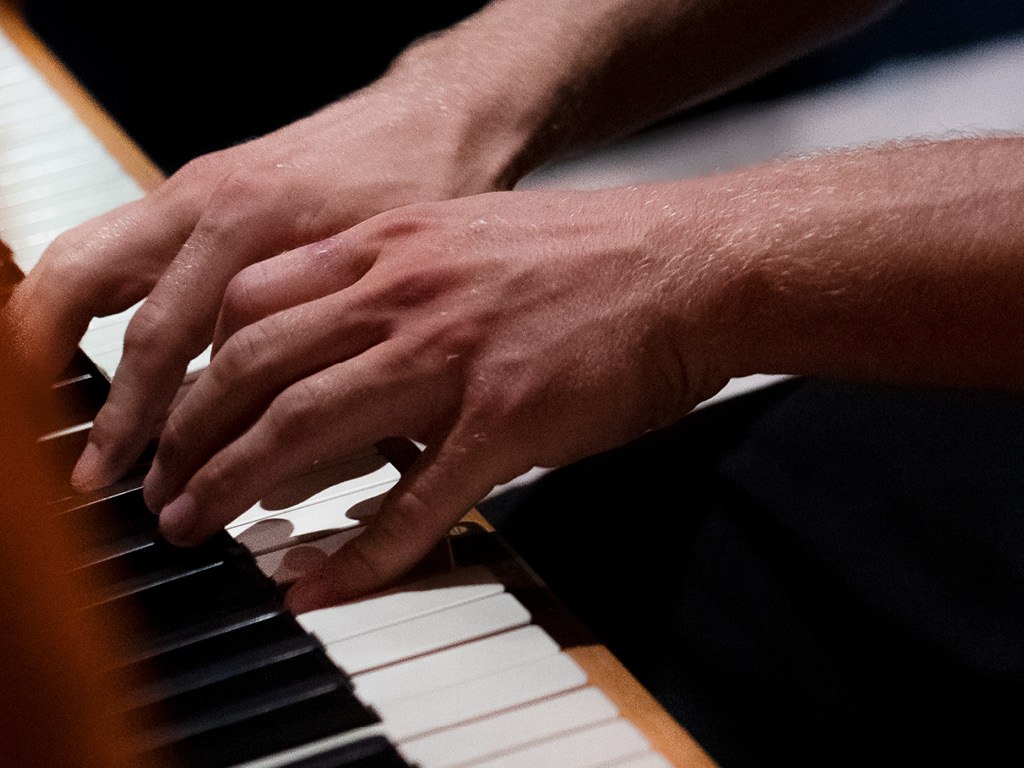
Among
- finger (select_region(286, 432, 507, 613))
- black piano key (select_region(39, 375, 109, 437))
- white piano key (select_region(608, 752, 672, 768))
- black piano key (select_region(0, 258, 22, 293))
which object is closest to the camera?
white piano key (select_region(608, 752, 672, 768))

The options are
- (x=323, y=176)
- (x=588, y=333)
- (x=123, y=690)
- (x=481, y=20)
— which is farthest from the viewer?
(x=481, y=20)

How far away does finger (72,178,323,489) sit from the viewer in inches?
26.6

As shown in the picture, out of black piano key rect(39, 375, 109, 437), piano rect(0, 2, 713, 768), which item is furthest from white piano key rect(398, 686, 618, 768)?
black piano key rect(39, 375, 109, 437)

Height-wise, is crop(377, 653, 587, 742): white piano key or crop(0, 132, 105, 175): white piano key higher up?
crop(0, 132, 105, 175): white piano key

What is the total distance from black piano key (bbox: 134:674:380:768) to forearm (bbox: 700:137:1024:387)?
0.28 meters

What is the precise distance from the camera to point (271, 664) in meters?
0.56

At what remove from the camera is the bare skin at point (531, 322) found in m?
0.62

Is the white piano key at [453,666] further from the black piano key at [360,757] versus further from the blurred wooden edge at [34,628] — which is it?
the blurred wooden edge at [34,628]

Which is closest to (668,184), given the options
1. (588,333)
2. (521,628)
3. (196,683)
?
(588,333)

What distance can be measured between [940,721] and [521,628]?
0.30m

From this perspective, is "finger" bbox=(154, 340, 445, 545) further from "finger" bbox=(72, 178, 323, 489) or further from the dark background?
the dark background

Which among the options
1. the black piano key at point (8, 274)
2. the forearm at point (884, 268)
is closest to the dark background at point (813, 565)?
the forearm at point (884, 268)

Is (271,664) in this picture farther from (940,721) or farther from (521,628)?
(940,721)

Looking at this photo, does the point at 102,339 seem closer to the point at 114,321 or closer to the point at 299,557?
the point at 114,321
